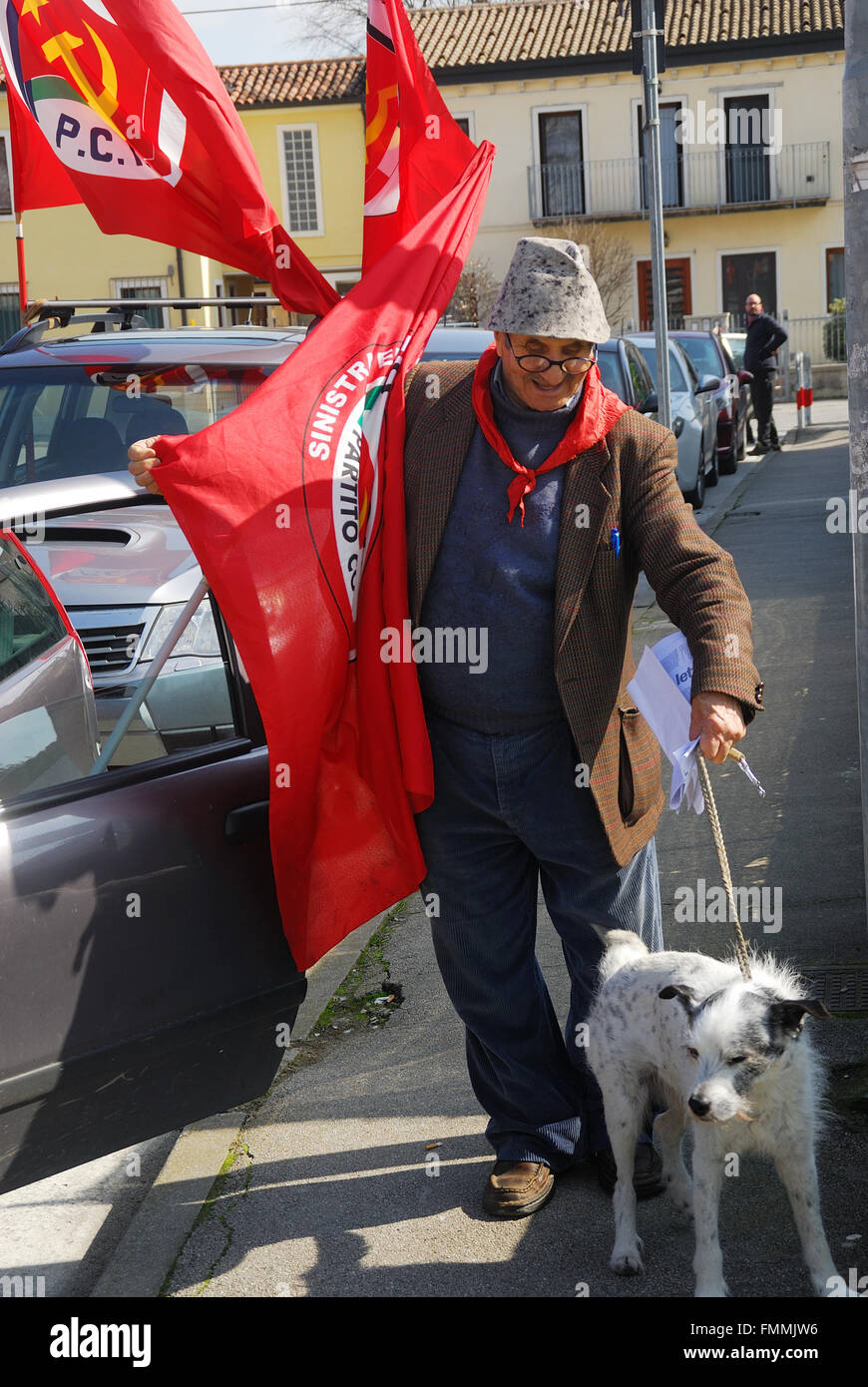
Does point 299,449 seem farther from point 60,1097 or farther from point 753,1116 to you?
point 753,1116

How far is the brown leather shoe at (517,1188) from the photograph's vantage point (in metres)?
3.56

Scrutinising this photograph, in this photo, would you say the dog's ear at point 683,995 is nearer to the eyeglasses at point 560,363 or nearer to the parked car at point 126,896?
the parked car at point 126,896

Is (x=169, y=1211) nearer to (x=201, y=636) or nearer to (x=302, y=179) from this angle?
(x=201, y=636)

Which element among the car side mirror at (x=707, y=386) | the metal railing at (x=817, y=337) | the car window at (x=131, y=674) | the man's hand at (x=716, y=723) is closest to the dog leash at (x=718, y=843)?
the man's hand at (x=716, y=723)

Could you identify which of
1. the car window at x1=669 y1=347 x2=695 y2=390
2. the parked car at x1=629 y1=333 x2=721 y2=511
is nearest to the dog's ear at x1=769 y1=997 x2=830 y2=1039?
the parked car at x1=629 y1=333 x2=721 y2=511

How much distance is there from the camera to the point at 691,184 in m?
41.1

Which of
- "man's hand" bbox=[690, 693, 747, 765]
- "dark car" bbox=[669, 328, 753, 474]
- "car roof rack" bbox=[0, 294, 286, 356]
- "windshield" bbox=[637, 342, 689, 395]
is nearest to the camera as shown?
"man's hand" bbox=[690, 693, 747, 765]

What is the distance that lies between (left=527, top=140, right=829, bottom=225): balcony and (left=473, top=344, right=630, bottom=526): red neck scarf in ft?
130

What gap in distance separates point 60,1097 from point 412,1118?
4.39 feet

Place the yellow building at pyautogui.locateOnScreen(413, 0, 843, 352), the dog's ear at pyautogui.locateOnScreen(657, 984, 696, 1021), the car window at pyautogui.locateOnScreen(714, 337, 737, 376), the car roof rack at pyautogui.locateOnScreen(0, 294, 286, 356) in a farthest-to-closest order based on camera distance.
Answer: the yellow building at pyautogui.locateOnScreen(413, 0, 843, 352) → the car window at pyautogui.locateOnScreen(714, 337, 737, 376) → the car roof rack at pyautogui.locateOnScreen(0, 294, 286, 356) → the dog's ear at pyautogui.locateOnScreen(657, 984, 696, 1021)

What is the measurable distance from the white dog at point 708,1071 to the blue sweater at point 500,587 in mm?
660

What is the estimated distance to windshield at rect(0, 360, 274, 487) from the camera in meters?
6.16
